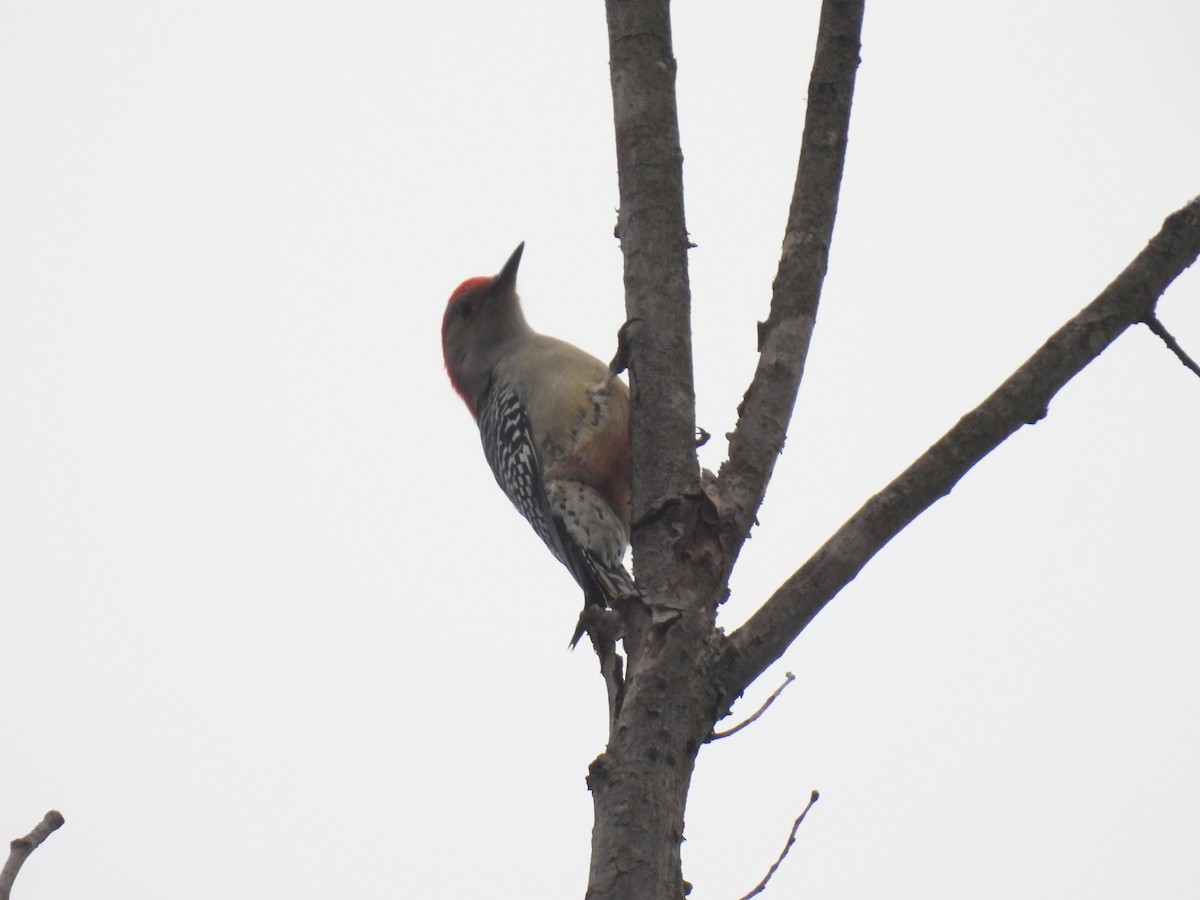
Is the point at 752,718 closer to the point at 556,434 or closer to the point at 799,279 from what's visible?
the point at 799,279

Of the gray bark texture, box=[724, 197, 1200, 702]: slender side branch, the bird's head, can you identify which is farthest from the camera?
the bird's head

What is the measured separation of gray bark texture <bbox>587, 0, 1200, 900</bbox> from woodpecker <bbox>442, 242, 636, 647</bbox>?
8.02ft

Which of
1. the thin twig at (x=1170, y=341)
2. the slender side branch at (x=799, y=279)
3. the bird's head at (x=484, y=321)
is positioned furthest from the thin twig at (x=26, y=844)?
the bird's head at (x=484, y=321)

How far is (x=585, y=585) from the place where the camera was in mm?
6055

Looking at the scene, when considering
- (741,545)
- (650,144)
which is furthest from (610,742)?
(650,144)

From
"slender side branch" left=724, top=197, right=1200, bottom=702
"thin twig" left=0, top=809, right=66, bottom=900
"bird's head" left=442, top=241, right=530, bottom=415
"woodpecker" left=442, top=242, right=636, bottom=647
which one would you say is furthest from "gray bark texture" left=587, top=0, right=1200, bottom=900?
"bird's head" left=442, top=241, right=530, bottom=415

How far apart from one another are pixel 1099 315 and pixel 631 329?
1.03 meters

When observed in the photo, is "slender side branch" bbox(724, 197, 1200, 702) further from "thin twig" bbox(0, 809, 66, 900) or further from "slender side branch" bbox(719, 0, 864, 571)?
"thin twig" bbox(0, 809, 66, 900)

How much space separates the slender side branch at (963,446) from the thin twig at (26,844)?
1.20m

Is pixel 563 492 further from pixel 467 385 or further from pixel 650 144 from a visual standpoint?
pixel 650 144

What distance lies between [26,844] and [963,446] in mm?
1836

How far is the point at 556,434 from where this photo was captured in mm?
6148

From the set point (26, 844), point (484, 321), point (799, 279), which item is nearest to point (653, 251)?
point (799, 279)

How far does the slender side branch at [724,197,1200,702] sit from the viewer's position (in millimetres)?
2482
